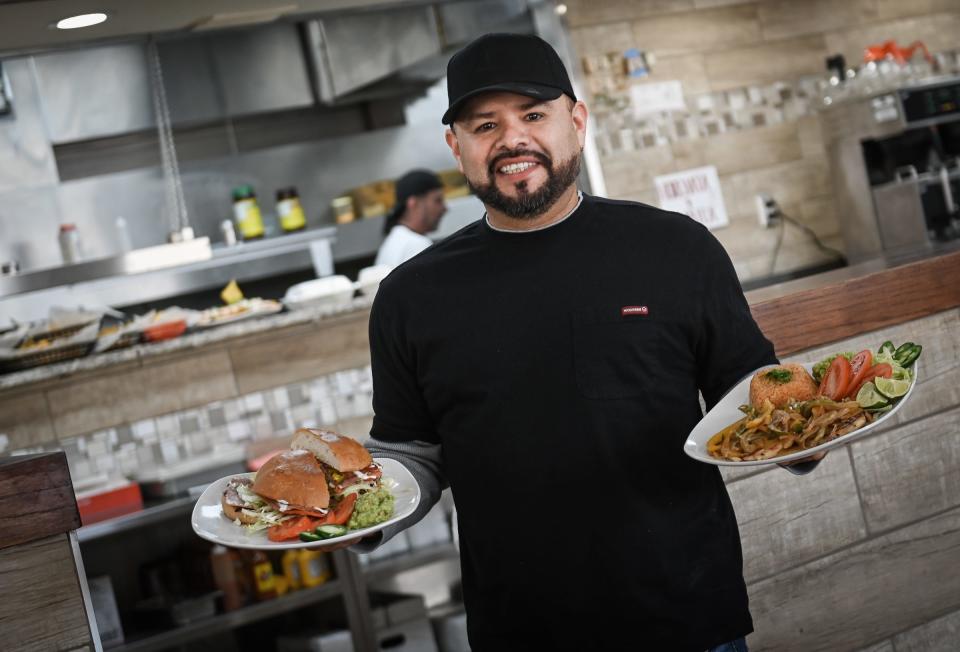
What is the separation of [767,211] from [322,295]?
2.54m

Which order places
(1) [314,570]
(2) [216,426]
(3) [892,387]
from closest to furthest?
(3) [892,387] → (1) [314,570] → (2) [216,426]

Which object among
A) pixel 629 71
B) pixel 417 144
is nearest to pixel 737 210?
pixel 629 71

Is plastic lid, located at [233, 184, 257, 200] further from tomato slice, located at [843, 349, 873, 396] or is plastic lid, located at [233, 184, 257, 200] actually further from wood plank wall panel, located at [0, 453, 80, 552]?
tomato slice, located at [843, 349, 873, 396]

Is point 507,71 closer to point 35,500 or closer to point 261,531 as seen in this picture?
point 261,531

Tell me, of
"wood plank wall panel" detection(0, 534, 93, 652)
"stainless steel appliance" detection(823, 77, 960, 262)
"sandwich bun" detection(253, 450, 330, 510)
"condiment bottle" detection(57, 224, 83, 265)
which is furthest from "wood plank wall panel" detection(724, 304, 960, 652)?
"condiment bottle" detection(57, 224, 83, 265)

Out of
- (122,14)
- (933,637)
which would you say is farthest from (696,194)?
(933,637)

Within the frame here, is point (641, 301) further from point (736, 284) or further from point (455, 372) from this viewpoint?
point (455, 372)

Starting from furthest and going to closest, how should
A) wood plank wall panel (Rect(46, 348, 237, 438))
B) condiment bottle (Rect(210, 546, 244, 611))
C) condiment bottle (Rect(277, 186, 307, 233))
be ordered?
1. condiment bottle (Rect(277, 186, 307, 233))
2. wood plank wall panel (Rect(46, 348, 237, 438))
3. condiment bottle (Rect(210, 546, 244, 611))

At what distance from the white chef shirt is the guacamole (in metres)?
4.05

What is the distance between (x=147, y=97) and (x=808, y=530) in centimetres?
545

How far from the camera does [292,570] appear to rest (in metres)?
4.02

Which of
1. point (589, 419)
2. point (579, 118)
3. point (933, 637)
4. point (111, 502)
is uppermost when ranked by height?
point (579, 118)

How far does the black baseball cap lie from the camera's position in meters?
1.85

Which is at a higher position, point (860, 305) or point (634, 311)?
point (634, 311)
